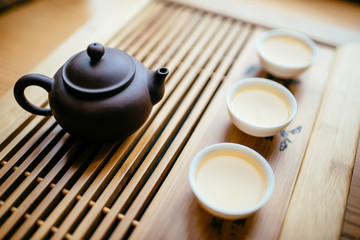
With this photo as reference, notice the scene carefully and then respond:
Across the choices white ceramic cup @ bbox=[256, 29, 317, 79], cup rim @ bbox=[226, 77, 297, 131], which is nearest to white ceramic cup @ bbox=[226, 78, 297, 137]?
cup rim @ bbox=[226, 77, 297, 131]

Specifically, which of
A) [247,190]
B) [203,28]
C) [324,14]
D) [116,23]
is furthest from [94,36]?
[324,14]

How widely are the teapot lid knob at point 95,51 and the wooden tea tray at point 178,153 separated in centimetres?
30

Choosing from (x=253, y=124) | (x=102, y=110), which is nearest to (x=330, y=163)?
(x=253, y=124)

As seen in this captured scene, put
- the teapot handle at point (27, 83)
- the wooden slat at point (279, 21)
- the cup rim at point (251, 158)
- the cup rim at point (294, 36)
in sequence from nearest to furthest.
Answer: the cup rim at point (251, 158) → the teapot handle at point (27, 83) → the cup rim at point (294, 36) → the wooden slat at point (279, 21)

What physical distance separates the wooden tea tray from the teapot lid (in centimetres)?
23

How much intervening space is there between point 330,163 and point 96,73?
74 centimetres

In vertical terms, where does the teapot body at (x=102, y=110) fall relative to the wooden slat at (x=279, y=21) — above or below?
above

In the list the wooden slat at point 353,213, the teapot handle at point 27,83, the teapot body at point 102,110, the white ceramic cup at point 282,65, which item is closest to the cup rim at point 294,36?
the white ceramic cup at point 282,65

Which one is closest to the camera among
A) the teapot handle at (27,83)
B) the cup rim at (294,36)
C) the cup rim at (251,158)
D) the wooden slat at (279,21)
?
the cup rim at (251,158)

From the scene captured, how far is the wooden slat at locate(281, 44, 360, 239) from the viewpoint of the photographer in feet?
2.51

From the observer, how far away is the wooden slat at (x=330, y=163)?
764 mm

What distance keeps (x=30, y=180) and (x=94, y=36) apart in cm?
69

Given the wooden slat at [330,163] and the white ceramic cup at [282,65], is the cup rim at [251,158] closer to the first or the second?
the wooden slat at [330,163]

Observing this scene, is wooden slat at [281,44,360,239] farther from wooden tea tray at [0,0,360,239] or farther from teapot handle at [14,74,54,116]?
teapot handle at [14,74,54,116]
